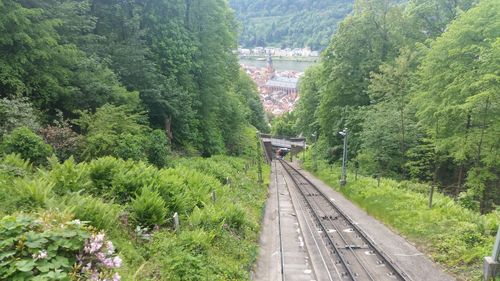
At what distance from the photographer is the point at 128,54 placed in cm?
2541

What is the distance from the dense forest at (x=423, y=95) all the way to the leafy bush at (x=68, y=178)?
51.3ft

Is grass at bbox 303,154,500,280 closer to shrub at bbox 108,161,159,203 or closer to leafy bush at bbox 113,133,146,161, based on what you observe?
shrub at bbox 108,161,159,203

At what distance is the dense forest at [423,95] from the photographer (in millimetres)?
19875

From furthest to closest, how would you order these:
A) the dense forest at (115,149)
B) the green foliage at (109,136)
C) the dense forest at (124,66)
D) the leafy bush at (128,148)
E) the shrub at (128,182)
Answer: the dense forest at (124,66), the leafy bush at (128,148), the green foliage at (109,136), the shrub at (128,182), the dense forest at (115,149)

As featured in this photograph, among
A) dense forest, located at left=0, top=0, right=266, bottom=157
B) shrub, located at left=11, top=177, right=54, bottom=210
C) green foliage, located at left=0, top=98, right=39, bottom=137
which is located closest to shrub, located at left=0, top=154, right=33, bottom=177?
shrub, located at left=11, top=177, right=54, bottom=210

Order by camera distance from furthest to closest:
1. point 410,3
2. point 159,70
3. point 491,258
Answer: point 410,3 < point 159,70 < point 491,258

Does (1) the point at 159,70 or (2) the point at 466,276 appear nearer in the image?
(2) the point at 466,276

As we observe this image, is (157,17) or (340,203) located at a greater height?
(157,17)

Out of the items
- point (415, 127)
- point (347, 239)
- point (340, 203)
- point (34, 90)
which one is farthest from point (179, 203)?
point (415, 127)

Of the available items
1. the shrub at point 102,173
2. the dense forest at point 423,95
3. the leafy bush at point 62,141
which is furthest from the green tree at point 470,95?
the leafy bush at point 62,141

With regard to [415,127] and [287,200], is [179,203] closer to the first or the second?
[287,200]

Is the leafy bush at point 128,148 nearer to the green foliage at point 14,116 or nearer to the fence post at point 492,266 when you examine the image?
the green foliage at point 14,116

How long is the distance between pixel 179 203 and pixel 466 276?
9145mm

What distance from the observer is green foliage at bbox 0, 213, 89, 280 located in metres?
4.94
